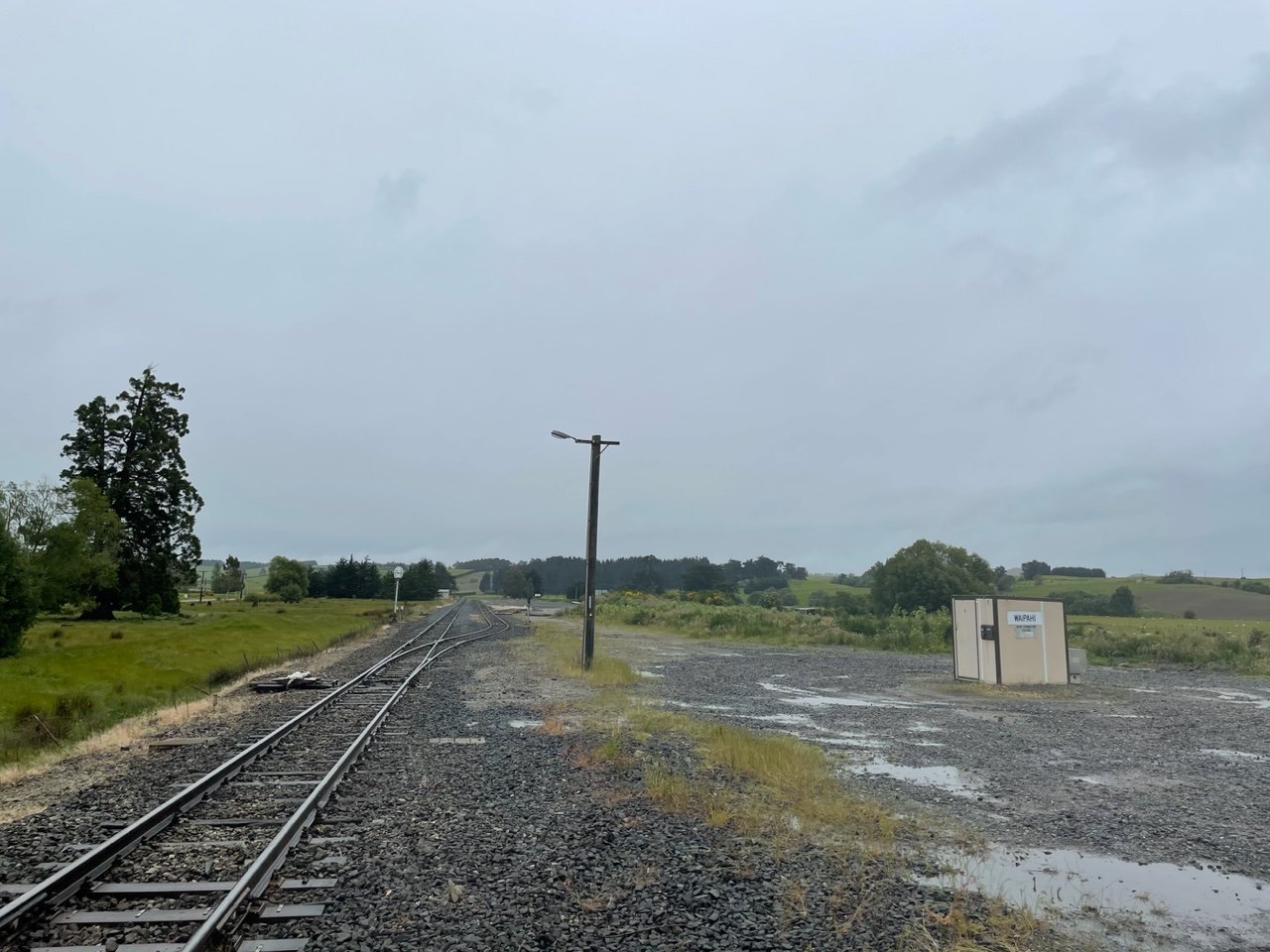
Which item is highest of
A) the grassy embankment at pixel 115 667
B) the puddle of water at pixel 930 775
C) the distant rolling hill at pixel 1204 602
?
the distant rolling hill at pixel 1204 602

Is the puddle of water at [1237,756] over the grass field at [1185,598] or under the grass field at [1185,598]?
under

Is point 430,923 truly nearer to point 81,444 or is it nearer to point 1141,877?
point 1141,877

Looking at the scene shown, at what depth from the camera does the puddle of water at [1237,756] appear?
12.7 metres

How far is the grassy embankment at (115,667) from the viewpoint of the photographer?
13.7 m

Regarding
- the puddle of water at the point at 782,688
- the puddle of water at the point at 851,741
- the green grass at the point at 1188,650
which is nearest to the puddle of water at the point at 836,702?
the puddle of water at the point at 782,688

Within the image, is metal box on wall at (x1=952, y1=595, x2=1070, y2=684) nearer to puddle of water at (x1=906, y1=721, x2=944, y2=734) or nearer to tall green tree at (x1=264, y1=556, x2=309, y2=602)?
puddle of water at (x1=906, y1=721, x2=944, y2=734)

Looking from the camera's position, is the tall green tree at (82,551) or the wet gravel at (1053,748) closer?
the wet gravel at (1053,748)

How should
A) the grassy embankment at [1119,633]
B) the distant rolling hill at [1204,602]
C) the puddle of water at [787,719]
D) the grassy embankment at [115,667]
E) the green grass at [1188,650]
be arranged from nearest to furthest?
the grassy embankment at [115,667]
the puddle of water at [787,719]
the green grass at [1188,650]
the grassy embankment at [1119,633]
the distant rolling hill at [1204,602]

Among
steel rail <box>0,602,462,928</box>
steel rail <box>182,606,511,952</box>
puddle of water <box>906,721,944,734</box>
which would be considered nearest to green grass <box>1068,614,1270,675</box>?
puddle of water <box>906,721,944,734</box>

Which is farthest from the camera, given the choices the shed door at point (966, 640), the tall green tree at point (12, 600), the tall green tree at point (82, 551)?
the tall green tree at point (82, 551)

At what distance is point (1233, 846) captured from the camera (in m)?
7.87

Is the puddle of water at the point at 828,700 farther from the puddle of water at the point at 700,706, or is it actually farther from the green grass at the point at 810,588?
the green grass at the point at 810,588

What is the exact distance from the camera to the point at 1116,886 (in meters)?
6.62

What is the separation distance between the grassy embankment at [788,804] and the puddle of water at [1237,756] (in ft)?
20.6
